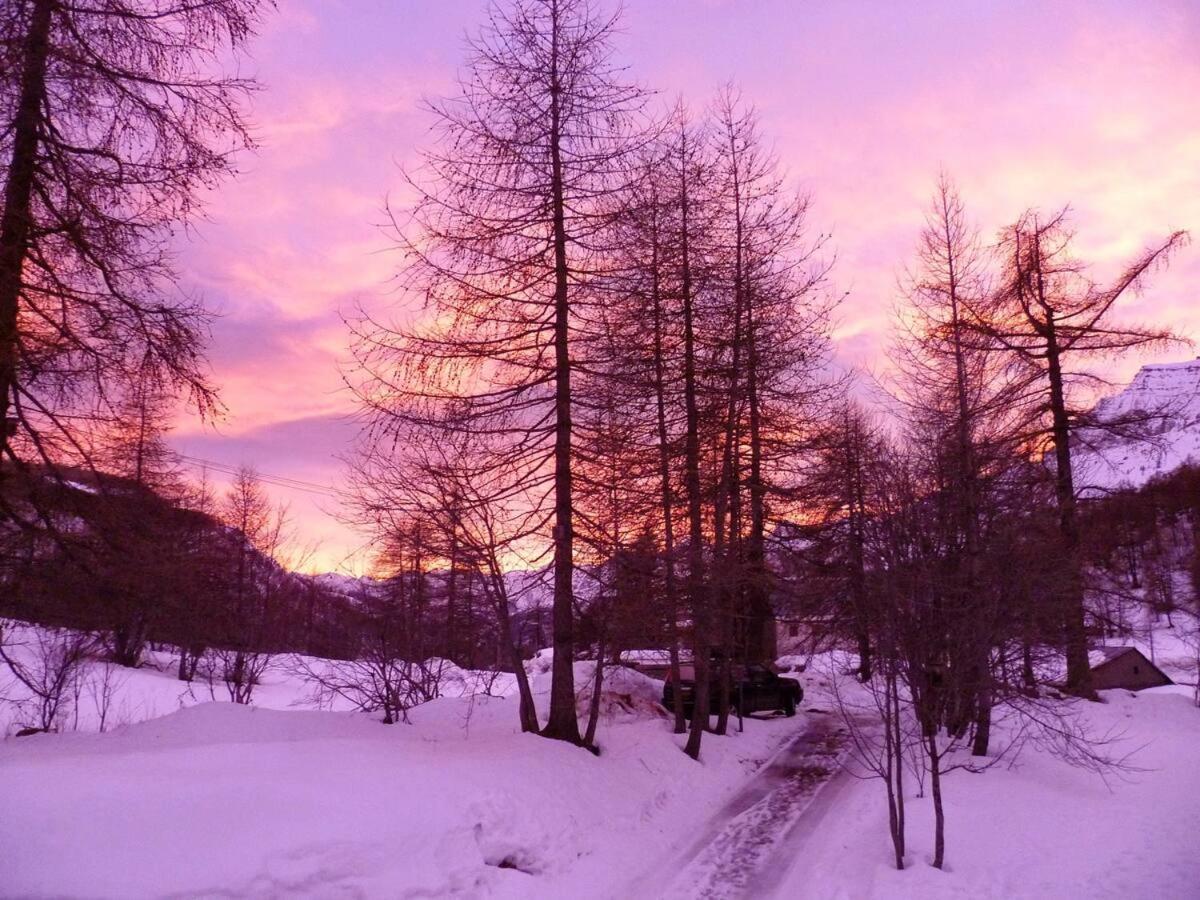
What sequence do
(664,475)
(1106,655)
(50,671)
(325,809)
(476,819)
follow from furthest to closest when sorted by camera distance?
1. (1106,655)
2. (664,475)
3. (50,671)
4. (476,819)
5. (325,809)

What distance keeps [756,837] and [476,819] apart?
4303 millimetres

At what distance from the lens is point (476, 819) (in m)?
9.20

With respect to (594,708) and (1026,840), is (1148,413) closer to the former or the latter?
(1026,840)

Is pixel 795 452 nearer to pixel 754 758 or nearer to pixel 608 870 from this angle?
pixel 754 758

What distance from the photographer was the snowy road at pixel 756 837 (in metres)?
9.21

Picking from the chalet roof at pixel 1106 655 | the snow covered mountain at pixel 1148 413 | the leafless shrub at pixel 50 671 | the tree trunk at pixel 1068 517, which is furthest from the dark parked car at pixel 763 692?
the chalet roof at pixel 1106 655

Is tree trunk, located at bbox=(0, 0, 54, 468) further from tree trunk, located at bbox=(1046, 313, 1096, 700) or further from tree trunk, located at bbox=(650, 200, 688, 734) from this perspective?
tree trunk, located at bbox=(1046, 313, 1096, 700)

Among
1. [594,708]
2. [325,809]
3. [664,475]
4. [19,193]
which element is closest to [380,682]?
[594,708]

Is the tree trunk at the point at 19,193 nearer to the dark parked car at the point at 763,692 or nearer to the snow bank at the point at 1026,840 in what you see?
the snow bank at the point at 1026,840

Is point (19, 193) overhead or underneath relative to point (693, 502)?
overhead

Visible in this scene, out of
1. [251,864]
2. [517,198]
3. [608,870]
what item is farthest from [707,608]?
[251,864]

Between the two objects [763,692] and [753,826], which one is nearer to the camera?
[753,826]

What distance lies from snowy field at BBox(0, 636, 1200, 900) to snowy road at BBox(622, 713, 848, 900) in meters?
0.08

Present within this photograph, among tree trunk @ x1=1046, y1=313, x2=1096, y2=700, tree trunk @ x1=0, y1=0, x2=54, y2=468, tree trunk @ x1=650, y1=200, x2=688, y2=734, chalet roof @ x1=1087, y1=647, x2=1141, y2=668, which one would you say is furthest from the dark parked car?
tree trunk @ x1=0, y1=0, x2=54, y2=468
